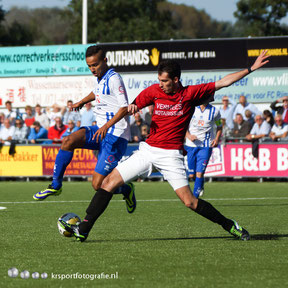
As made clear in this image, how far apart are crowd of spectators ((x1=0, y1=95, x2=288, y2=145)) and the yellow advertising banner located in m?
0.29

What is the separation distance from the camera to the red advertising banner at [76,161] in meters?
22.5

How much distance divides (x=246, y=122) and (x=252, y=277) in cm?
1533

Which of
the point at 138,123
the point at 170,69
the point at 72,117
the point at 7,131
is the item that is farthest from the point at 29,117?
the point at 170,69

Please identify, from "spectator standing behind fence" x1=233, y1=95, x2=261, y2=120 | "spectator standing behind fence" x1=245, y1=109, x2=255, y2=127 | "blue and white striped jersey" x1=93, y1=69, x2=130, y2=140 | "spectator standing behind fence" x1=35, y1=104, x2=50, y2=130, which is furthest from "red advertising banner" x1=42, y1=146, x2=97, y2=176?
"blue and white striped jersey" x1=93, y1=69, x2=130, y2=140

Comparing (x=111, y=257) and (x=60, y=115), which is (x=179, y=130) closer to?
(x=111, y=257)

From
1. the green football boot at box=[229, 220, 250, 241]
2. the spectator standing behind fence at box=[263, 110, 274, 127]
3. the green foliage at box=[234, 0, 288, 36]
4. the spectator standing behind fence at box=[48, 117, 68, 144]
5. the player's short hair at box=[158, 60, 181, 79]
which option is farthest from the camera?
the green foliage at box=[234, 0, 288, 36]

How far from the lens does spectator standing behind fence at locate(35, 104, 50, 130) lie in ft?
80.2

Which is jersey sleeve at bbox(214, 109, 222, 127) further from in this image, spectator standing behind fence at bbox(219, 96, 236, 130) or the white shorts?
spectator standing behind fence at bbox(219, 96, 236, 130)

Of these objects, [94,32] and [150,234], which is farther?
[94,32]

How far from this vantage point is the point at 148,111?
2314 centimetres

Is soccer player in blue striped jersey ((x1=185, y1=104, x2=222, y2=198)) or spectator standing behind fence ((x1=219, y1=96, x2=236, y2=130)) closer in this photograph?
soccer player in blue striped jersey ((x1=185, y1=104, x2=222, y2=198))

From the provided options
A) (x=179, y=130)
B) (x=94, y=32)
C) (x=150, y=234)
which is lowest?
(x=150, y=234)

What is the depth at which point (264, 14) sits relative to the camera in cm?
5509

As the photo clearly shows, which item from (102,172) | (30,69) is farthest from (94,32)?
(102,172)
